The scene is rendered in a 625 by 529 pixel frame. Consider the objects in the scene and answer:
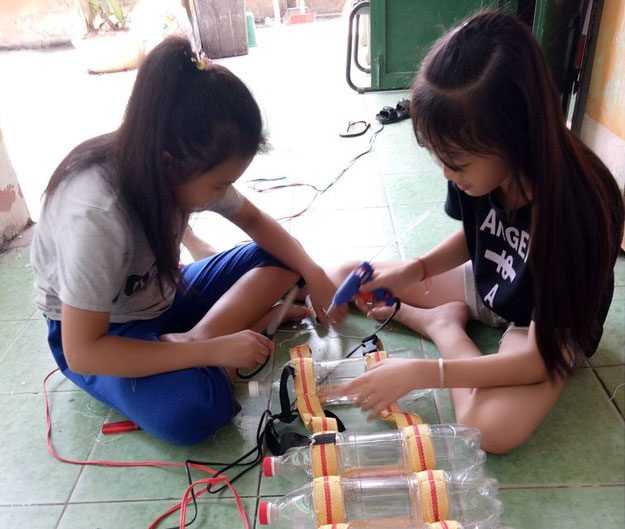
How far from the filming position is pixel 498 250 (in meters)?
1.07

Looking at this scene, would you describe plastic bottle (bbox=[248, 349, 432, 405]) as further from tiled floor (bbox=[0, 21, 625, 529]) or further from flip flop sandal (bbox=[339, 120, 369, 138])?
flip flop sandal (bbox=[339, 120, 369, 138])

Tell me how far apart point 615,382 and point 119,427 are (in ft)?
3.30

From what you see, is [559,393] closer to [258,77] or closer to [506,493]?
[506,493]

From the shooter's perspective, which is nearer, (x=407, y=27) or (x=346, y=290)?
(x=346, y=290)

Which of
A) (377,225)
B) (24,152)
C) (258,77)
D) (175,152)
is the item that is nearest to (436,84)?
(175,152)

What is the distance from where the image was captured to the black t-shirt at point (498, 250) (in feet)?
3.23

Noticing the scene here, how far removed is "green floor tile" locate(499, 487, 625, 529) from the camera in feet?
2.82

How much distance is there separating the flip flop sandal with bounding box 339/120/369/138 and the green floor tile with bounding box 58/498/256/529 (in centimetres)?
202

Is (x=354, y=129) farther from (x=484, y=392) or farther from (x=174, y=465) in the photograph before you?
(x=174, y=465)

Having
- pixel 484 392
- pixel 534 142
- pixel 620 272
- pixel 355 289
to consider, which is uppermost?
pixel 534 142

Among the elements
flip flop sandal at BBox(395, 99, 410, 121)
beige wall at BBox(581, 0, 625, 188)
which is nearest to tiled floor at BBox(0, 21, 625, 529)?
beige wall at BBox(581, 0, 625, 188)

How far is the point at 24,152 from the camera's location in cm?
288

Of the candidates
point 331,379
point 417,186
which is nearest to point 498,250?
point 331,379

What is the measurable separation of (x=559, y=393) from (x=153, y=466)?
78cm
